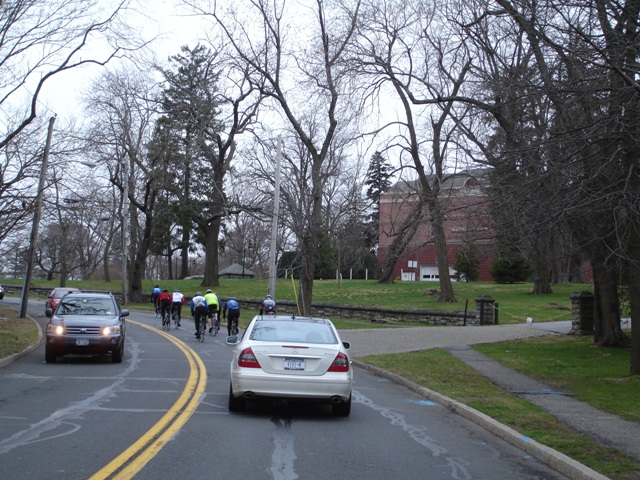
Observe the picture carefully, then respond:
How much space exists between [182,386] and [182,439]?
4.55 m

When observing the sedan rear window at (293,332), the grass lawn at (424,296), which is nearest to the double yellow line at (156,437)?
the sedan rear window at (293,332)

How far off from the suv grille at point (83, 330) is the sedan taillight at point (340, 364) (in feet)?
26.0

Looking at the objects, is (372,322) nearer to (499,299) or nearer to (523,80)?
(499,299)

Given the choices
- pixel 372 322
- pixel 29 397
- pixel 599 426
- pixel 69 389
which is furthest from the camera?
pixel 372 322

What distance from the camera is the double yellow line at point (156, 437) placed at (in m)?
6.31

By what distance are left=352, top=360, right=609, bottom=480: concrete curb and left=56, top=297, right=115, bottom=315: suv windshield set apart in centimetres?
804

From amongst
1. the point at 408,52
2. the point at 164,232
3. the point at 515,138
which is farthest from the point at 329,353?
the point at 164,232

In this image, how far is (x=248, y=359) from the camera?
953 centimetres

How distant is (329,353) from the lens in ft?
31.6

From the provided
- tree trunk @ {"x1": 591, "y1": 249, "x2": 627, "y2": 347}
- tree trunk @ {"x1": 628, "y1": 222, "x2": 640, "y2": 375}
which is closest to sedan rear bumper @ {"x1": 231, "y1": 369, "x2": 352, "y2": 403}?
tree trunk @ {"x1": 628, "y1": 222, "x2": 640, "y2": 375}

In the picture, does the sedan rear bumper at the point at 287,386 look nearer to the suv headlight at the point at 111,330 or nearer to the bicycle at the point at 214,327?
the suv headlight at the point at 111,330

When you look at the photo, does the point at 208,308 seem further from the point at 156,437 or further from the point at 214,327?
the point at 156,437

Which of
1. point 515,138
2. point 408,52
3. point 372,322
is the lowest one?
point 372,322

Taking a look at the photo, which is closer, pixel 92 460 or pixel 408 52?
pixel 92 460
